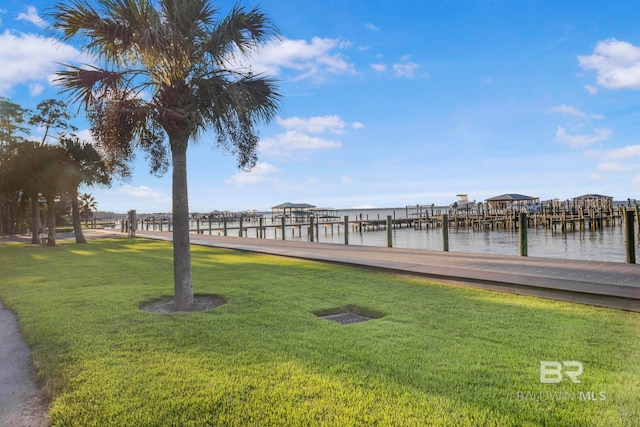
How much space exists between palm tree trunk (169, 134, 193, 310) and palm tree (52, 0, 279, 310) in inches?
0.5

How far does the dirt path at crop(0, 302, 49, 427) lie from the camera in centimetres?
248

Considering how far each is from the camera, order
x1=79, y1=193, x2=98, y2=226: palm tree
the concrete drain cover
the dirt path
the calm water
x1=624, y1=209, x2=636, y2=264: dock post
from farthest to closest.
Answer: x1=79, y1=193, x2=98, y2=226: palm tree, the calm water, x1=624, y1=209, x2=636, y2=264: dock post, the concrete drain cover, the dirt path

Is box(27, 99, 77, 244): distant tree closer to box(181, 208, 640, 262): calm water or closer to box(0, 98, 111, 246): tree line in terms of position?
box(0, 98, 111, 246): tree line

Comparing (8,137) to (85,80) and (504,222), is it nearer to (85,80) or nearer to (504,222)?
(85,80)

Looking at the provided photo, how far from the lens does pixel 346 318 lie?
15.1 ft

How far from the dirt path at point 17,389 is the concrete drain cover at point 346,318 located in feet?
9.26

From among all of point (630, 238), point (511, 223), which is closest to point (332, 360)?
point (630, 238)

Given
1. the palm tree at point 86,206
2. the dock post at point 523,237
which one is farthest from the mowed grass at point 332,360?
the palm tree at point 86,206

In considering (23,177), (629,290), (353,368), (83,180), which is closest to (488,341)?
(353,368)

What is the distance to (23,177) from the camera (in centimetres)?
1596

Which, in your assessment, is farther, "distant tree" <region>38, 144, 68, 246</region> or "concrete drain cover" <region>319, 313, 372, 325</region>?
"distant tree" <region>38, 144, 68, 246</region>

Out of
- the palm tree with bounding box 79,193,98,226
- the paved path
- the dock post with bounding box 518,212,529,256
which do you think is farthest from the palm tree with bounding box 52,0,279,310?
the palm tree with bounding box 79,193,98,226

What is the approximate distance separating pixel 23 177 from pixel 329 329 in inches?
697

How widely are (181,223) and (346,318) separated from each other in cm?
262
